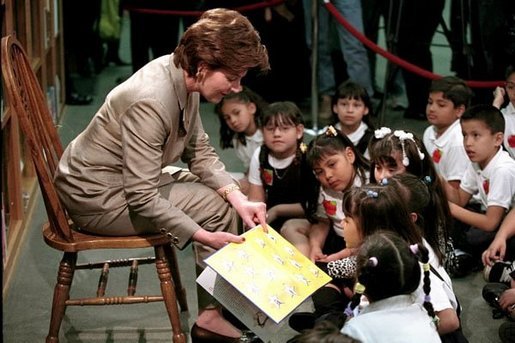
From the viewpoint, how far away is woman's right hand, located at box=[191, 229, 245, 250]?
2.55 metres

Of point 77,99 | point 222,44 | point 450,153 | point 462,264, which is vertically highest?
point 222,44

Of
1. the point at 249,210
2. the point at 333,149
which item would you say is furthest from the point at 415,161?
the point at 249,210

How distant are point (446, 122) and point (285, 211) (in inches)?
30.7

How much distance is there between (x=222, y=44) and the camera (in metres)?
2.53

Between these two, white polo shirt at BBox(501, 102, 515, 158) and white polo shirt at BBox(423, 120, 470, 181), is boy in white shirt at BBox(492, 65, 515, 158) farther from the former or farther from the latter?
white polo shirt at BBox(423, 120, 470, 181)

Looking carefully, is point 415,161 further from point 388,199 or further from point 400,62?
point 400,62

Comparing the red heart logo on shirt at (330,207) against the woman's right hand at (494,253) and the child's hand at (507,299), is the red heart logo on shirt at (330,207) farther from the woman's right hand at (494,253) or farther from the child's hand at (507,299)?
the child's hand at (507,299)

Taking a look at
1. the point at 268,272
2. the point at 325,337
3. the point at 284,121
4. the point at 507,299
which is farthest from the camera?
the point at 284,121

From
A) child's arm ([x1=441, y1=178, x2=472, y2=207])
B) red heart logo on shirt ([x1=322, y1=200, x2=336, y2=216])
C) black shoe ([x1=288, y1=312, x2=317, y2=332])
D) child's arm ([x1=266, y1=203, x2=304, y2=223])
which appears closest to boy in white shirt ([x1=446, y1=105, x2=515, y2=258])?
child's arm ([x1=441, y1=178, x2=472, y2=207])

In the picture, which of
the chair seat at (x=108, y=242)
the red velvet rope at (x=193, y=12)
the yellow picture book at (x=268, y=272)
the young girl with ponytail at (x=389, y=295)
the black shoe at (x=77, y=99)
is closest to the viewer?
the young girl with ponytail at (x=389, y=295)

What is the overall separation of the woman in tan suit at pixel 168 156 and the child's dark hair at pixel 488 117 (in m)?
1.04

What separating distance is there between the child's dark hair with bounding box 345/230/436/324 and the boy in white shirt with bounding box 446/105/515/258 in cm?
123

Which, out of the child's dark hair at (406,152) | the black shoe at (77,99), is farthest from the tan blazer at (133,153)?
the black shoe at (77,99)

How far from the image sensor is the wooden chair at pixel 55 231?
8.55ft
